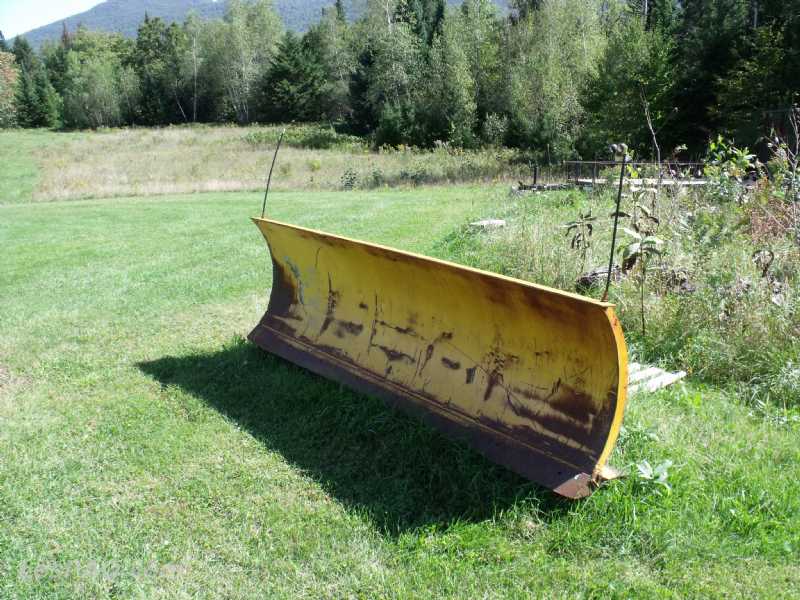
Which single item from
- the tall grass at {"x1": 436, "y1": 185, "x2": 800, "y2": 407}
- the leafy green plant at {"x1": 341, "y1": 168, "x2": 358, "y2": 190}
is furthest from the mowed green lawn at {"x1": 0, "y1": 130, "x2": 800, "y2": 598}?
the leafy green plant at {"x1": 341, "y1": 168, "x2": 358, "y2": 190}

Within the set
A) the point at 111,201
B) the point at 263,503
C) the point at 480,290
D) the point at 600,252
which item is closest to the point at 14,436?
the point at 263,503

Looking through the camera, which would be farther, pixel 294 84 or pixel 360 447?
pixel 294 84

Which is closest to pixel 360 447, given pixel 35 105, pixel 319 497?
pixel 319 497

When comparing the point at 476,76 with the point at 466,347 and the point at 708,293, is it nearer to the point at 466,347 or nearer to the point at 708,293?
the point at 708,293

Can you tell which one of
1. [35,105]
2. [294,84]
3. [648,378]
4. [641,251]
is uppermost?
[294,84]

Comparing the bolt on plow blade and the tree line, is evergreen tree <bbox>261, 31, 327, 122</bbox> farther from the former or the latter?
the bolt on plow blade

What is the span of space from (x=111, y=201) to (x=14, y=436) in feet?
46.8

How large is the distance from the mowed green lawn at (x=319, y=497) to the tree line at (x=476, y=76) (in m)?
5.76

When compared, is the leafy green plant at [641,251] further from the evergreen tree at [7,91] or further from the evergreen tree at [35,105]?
the evergreen tree at [35,105]

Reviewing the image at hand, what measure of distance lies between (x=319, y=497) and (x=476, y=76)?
126 feet

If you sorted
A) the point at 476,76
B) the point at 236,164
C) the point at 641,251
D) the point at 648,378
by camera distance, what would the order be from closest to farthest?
the point at 648,378 → the point at 641,251 → the point at 236,164 → the point at 476,76

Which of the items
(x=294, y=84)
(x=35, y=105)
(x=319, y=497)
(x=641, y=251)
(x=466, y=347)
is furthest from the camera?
(x=35, y=105)

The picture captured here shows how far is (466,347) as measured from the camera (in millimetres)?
4012

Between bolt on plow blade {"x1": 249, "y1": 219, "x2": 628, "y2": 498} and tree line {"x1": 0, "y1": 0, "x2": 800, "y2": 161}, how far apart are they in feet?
16.9
